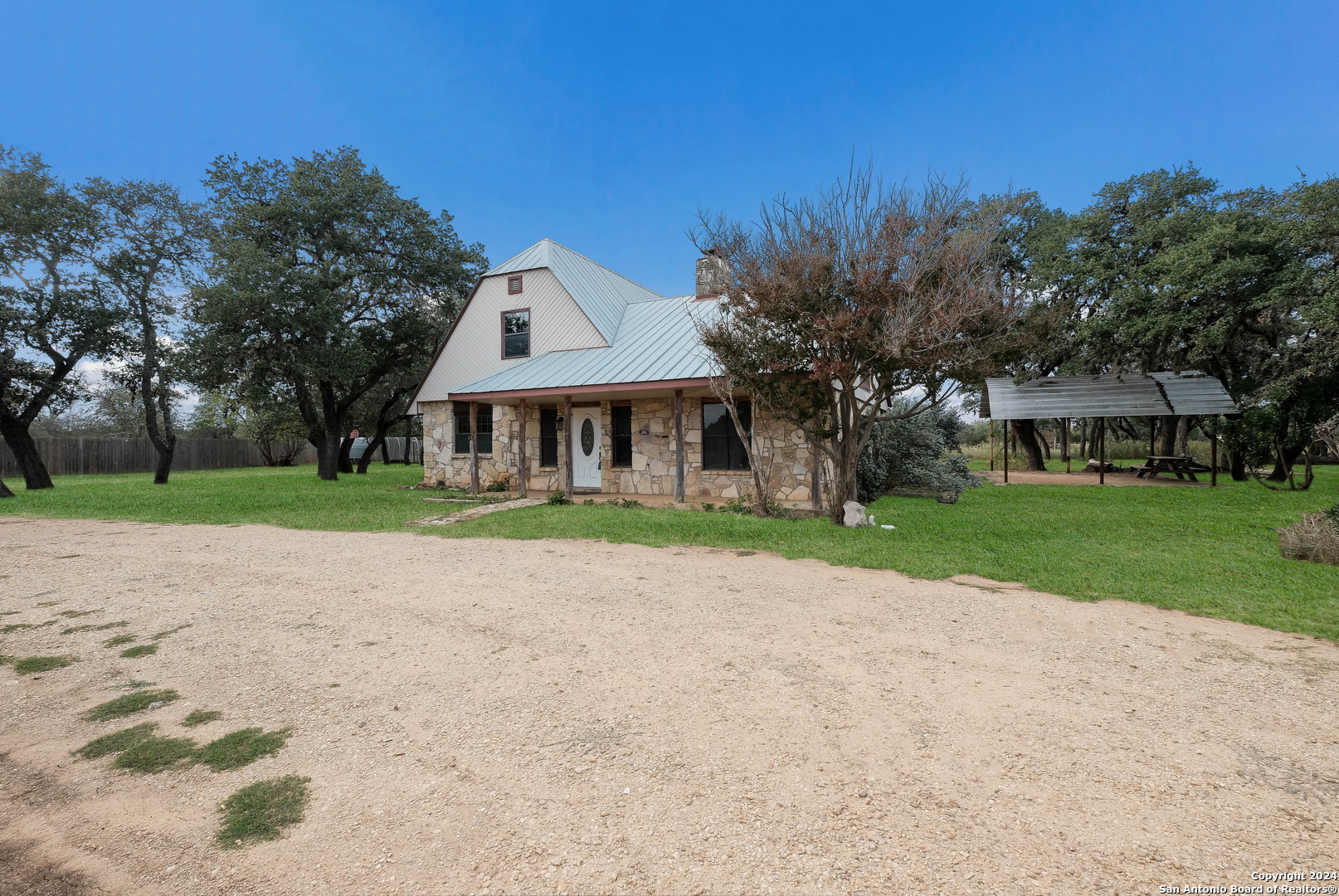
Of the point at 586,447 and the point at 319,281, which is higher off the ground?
the point at 319,281

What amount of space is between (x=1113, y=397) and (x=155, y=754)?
21185mm

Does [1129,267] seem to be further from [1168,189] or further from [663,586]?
[663,586]

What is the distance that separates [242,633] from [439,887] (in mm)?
3791

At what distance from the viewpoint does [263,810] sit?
7.90 feet

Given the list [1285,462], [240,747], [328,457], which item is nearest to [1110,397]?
[1285,462]

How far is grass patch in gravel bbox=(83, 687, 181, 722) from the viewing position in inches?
129

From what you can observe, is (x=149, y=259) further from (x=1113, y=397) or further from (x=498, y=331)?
(x=1113, y=397)

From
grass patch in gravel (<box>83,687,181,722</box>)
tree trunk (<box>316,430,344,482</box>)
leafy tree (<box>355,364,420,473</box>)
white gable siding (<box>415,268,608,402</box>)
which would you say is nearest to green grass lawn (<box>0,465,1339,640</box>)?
white gable siding (<box>415,268,608,402</box>)

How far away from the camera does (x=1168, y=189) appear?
16.6 metres

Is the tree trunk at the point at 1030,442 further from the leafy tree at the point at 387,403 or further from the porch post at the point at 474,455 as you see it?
the leafy tree at the point at 387,403

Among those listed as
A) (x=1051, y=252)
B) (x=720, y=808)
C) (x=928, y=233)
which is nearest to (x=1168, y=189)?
(x=1051, y=252)

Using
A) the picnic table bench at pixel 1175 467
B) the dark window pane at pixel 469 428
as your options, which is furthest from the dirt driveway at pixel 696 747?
the picnic table bench at pixel 1175 467

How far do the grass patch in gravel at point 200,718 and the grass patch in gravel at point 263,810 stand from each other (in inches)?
36.1

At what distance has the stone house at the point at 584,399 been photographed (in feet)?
40.8
